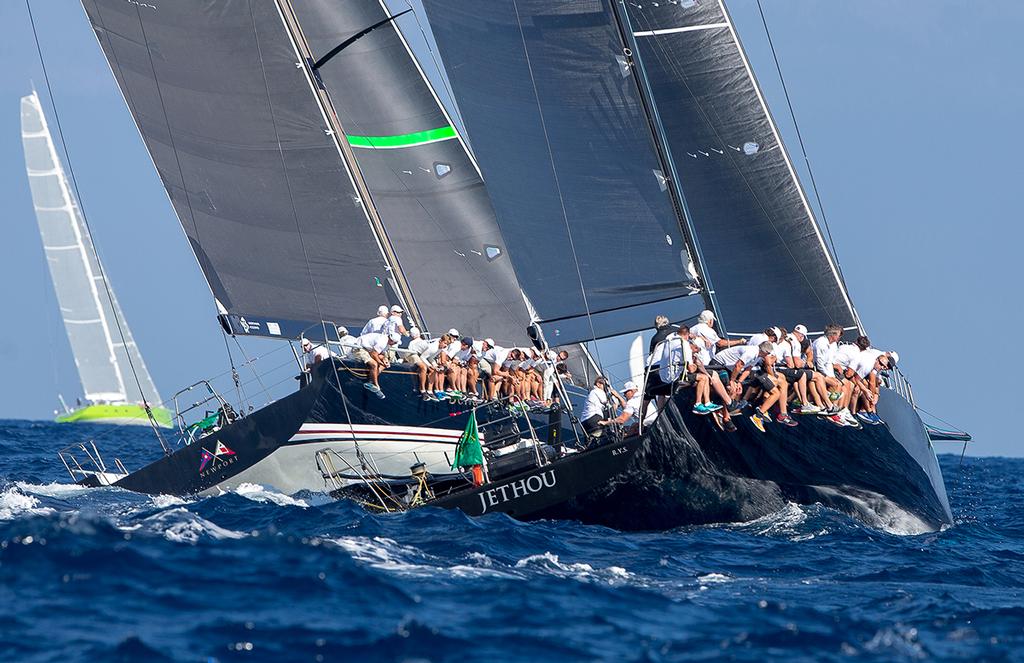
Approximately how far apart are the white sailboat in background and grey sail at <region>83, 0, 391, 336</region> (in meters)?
16.0

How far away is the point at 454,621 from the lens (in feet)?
28.1

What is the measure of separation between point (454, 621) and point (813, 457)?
5673 mm

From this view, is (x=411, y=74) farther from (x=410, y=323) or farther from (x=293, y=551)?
(x=293, y=551)

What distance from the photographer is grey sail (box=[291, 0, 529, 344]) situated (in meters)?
22.0

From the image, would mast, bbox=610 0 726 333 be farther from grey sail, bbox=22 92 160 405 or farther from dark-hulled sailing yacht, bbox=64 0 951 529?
grey sail, bbox=22 92 160 405

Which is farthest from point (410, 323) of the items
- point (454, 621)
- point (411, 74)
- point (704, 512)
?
point (454, 621)

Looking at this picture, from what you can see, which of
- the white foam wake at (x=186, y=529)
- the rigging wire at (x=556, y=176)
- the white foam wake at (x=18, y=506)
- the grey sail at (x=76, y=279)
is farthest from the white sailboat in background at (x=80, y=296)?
the white foam wake at (x=186, y=529)

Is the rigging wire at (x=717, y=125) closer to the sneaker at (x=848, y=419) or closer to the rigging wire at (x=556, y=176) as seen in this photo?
the rigging wire at (x=556, y=176)

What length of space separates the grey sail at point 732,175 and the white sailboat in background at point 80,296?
78.6ft

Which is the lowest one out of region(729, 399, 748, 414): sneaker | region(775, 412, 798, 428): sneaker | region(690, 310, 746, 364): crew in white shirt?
region(775, 412, 798, 428): sneaker

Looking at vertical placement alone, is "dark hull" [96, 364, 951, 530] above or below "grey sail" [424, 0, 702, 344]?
below

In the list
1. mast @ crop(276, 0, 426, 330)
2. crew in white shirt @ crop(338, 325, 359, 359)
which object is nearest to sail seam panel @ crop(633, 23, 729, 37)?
crew in white shirt @ crop(338, 325, 359, 359)

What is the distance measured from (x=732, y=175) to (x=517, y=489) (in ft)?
15.2

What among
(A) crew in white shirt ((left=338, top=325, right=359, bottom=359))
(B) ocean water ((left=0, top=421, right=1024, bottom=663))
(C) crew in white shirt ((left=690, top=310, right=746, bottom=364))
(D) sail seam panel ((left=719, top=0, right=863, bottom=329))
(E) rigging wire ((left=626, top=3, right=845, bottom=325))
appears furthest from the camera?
(A) crew in white shirt ((left=338, top=325, right=359, bottom=359))
